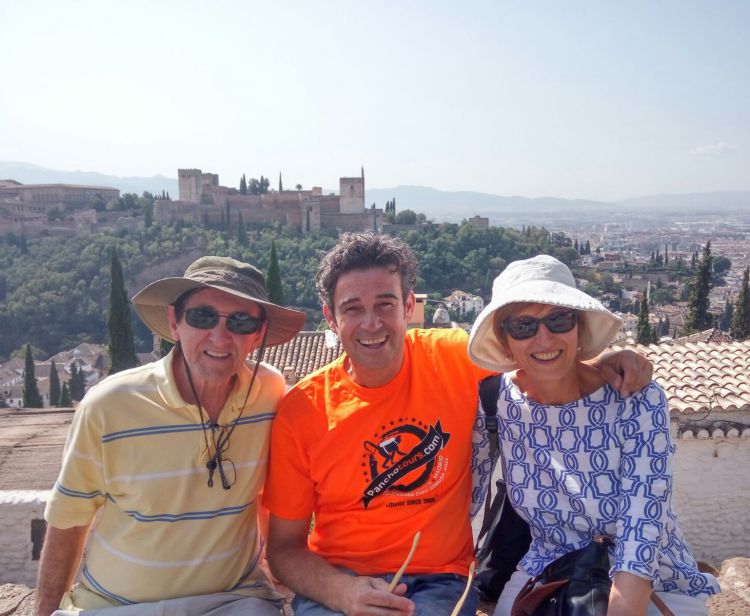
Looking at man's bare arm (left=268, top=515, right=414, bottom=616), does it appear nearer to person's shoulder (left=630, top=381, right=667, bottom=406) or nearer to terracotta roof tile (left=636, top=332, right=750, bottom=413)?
person's shoulder (left=630, top=381, right=667, bottom=406)

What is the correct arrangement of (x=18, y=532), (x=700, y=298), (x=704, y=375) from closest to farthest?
(x=18, y=532), (x=704, y=375), (x=700, y=298)

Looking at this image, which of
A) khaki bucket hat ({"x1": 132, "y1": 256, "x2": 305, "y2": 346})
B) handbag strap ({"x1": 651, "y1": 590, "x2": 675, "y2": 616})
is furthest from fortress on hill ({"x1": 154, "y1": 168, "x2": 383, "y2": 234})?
handbag strap ({"x1": 651, "y1": 590, "x2": 675, "y2": 616})

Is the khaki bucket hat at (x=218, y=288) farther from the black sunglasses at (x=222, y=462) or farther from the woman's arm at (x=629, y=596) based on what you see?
the woman's arm at (x=629, y=596)

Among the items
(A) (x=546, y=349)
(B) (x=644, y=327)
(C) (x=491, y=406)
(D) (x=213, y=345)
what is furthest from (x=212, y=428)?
(B) (x=644, y=327)

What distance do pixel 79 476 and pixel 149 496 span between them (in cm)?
23

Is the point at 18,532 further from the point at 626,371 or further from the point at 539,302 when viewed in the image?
the point at 626,371

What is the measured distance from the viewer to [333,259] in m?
2.02

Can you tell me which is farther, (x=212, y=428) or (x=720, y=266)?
(x=720, y=266)

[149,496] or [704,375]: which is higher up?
[149,496]

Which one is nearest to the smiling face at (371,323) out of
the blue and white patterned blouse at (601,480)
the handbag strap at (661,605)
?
the blue and white patterned blouse at (601,480)

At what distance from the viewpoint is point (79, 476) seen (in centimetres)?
192

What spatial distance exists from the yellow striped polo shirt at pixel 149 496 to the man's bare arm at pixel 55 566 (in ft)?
0.16

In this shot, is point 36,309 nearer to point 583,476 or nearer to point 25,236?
point 25,236

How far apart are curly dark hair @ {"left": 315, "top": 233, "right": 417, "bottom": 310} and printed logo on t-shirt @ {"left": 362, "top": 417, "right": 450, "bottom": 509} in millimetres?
440
